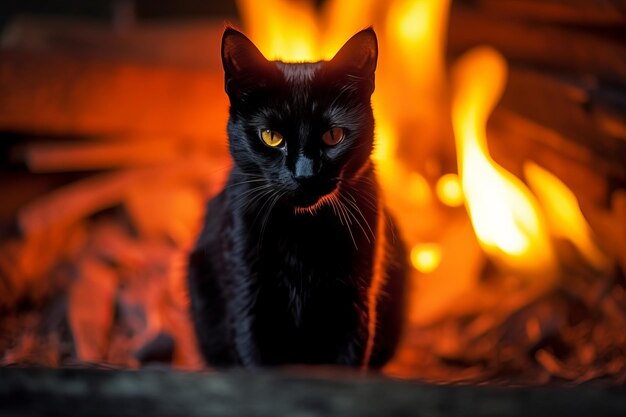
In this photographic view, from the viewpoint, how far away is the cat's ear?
4.44 ft

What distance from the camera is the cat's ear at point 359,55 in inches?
53.3

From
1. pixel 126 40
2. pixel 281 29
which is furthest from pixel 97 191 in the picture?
pixel 281 29

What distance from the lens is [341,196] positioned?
151 centimetres

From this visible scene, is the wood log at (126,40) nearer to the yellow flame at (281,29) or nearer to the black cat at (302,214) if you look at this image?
the yellow flame at (281,29)

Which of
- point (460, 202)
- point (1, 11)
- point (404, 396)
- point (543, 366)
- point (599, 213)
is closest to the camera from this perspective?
point (404, 396)

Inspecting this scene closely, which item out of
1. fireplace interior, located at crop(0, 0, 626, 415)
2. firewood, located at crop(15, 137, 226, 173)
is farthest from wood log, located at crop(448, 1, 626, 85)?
firewood, located at crop(15, 137, 226, 173)

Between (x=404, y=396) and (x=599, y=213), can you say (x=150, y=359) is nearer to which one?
(x=404, y=396)

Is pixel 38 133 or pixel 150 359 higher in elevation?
pixel 38 133

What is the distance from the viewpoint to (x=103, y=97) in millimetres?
2389

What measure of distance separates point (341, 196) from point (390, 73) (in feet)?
3.61

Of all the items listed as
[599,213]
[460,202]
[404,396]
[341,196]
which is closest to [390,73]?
[460,202]

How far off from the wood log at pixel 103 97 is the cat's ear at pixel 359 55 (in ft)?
3.73

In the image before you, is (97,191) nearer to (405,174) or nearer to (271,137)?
(405,174)

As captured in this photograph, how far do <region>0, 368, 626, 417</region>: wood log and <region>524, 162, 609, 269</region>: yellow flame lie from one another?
1147mm
